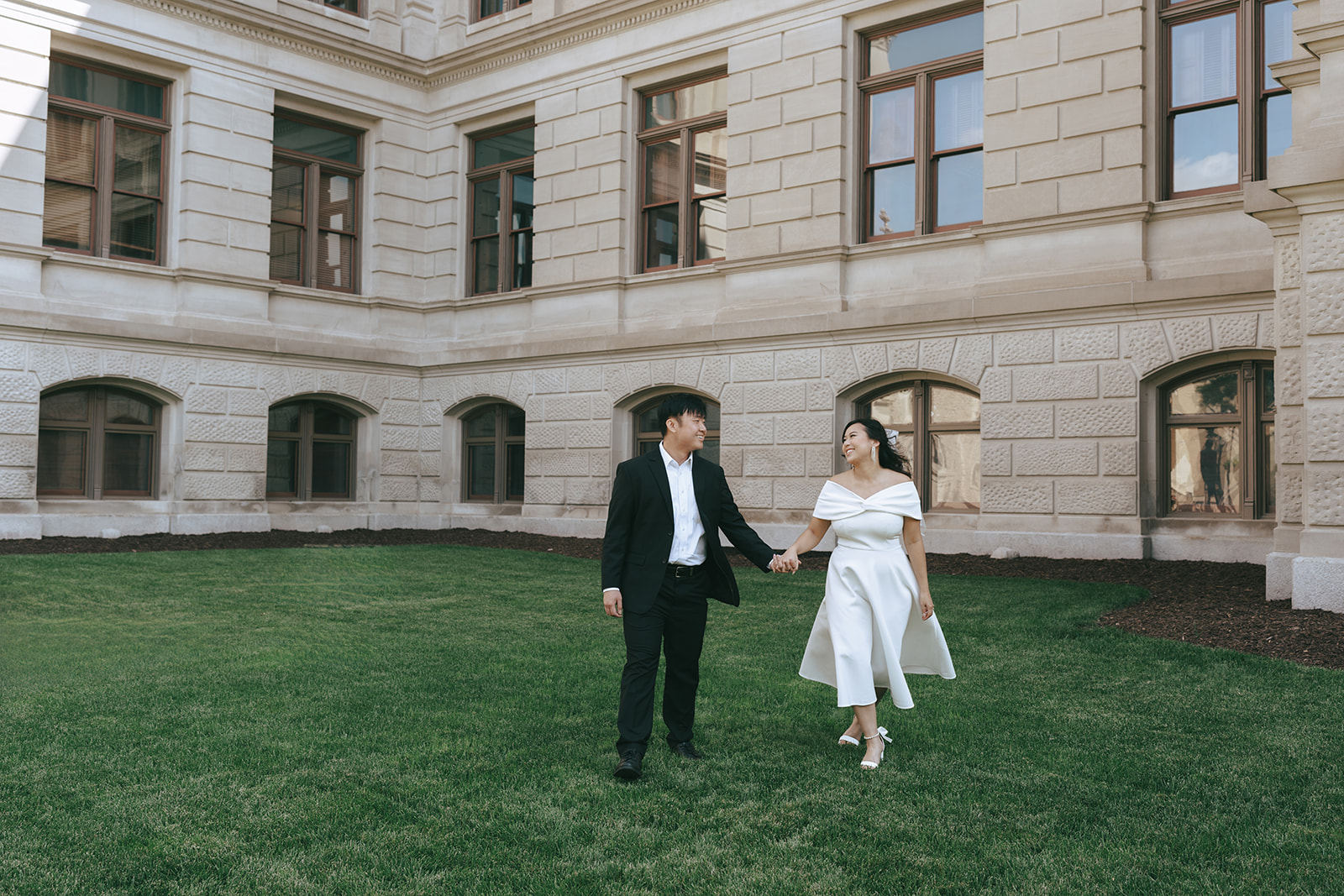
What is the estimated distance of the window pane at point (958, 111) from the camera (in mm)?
15914

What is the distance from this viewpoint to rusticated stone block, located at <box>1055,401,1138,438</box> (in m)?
14.0

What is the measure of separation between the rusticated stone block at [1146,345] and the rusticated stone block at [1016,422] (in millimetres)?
1252

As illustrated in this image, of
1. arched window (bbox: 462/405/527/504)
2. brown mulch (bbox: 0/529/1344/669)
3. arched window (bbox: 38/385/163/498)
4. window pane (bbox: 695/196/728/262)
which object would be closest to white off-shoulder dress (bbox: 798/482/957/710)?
brown mulch (bbox: 0/529/1344/669)

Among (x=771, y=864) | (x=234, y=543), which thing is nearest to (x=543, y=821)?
(x=771, y=864)

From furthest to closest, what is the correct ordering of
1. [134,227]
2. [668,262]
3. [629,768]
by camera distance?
1. [668,262]
2. [134,227]
3. [629,768]

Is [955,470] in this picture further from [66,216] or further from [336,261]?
[66,216]

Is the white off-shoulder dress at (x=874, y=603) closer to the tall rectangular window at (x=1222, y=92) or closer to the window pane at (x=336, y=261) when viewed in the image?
the tall rectangular window at (x=1222, y=92)

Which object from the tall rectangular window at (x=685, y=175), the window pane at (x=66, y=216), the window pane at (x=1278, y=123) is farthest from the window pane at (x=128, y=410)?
the window pane at (x=1278, y=123)

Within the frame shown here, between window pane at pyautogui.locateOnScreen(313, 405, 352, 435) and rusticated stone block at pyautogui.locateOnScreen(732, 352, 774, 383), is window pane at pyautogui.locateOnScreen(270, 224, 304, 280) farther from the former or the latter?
rusticated stone block at pyautogui.locateOnScreen(732, 352, 774, 383)

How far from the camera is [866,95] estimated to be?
55.8ft

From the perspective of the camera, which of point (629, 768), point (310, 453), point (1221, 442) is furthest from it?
point (310, 453)

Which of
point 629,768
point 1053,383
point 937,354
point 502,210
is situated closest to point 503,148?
point 502,210

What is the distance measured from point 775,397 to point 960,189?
4223mm

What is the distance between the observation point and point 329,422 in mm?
21516
